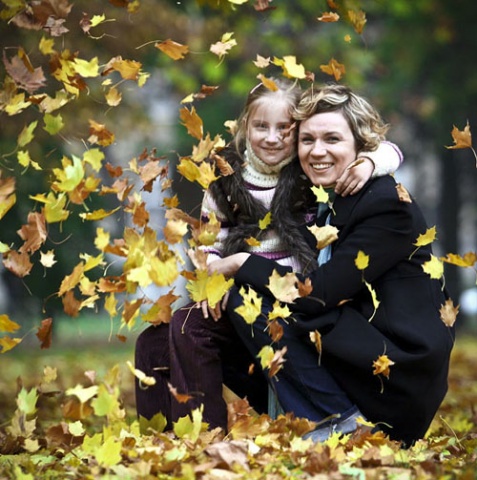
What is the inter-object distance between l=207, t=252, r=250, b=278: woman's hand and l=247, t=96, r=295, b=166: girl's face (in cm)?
48

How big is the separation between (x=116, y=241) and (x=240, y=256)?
0.51 m

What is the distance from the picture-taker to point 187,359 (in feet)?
11.1

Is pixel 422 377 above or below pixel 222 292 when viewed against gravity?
below

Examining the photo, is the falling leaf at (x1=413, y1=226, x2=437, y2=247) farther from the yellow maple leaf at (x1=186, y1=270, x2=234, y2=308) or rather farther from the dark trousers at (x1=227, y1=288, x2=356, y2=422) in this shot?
the yellow maple leaf at (x1=186, y1=270, x2=234, y2=308)

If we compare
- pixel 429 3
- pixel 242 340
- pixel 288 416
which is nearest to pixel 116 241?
pixel 242 340

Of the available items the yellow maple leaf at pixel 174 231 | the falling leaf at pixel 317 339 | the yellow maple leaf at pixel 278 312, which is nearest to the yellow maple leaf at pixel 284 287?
the yellow maple leaf at pixel 278 312

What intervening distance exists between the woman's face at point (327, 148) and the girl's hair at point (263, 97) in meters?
0.18

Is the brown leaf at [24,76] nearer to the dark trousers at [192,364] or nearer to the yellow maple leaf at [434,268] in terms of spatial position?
the dark trousers at [192,364]

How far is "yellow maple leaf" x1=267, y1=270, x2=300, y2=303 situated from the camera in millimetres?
3238

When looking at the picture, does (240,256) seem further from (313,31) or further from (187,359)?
(313,31)

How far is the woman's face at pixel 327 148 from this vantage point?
3.54 metres

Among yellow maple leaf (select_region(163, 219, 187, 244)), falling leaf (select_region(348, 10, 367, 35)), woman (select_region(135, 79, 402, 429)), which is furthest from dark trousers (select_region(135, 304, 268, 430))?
falling leaf (select_region(348, 10, 367, 35))

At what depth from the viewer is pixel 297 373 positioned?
11.0 feet

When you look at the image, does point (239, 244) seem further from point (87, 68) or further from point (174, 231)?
point (87, 68)
